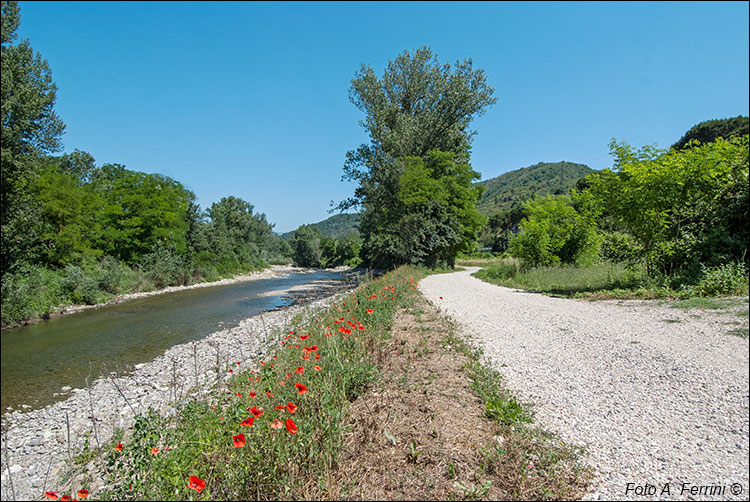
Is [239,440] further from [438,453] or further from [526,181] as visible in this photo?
[526,181]

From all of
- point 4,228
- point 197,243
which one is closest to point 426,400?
point 4,228

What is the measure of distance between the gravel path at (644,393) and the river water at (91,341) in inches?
179

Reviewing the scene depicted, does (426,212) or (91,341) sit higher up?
(426,212)

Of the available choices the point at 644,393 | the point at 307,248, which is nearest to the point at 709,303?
the point at 644,393

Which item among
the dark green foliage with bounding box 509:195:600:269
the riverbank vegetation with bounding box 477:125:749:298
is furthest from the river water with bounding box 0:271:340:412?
the dark green foliage with bounding box 509:195:600:269

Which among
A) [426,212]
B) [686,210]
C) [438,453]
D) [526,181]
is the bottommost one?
[438,453]

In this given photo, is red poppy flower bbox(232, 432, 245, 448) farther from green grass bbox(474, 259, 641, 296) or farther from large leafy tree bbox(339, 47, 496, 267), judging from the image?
large leafy tree bbox(339, 47, 496, 267)

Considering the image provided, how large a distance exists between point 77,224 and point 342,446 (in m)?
24.5

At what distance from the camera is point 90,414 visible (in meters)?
5.87

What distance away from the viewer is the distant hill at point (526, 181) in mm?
103144

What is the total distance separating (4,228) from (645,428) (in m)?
9.75

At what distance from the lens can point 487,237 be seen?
243 ft

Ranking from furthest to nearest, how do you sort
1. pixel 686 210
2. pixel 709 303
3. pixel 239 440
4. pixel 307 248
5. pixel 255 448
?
pixel 307 248 < pixel 686 210 < pixel 709 303 < pixel 255 448 < pixel 239 440

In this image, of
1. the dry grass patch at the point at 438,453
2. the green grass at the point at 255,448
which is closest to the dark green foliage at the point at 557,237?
the dry grass patch at the point at 438,453
